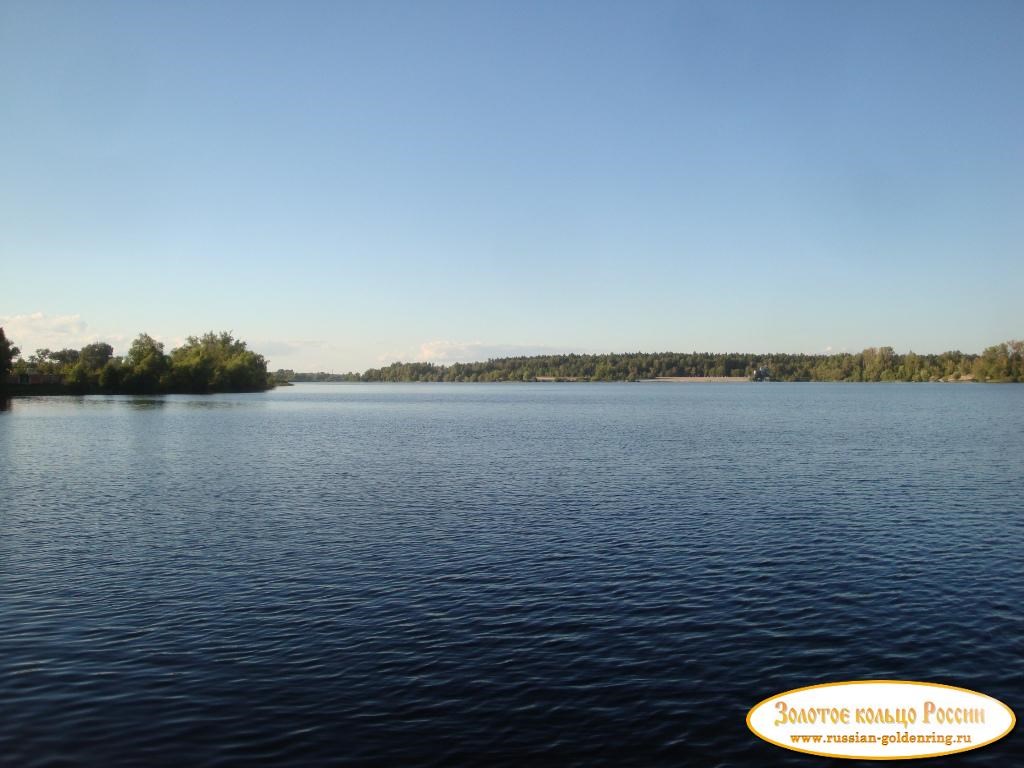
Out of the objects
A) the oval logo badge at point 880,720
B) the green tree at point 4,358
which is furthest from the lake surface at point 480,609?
the green tree at point 4,358

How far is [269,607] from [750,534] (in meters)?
22.5

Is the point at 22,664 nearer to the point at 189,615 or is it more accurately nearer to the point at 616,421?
the point at 189,615

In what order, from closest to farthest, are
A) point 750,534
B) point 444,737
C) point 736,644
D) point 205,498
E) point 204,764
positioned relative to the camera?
point 204,764, point 444,737, point 736,644, point 750,534, point 205,498

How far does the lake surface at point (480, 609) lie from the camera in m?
16.4

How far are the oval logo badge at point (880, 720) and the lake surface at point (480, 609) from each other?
1.76 feet

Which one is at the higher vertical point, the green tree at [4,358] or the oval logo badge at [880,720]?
the green tree at [4,358]

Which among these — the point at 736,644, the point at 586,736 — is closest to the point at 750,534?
the point at 736,644

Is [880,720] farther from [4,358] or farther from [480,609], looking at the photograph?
[4,358]

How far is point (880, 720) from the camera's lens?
16.4 meters

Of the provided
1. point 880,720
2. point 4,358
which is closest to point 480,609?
point 880,720

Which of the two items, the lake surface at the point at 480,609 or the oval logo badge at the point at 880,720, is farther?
the lake surface at the point at 480,609

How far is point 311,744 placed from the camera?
15.7 meters

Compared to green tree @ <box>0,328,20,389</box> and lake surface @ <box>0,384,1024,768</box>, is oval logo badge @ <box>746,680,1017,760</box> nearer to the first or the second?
lake surface @ <box>0,384,1024,768</box>

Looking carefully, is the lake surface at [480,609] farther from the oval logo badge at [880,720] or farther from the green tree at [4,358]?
the green tree at [4,358]
